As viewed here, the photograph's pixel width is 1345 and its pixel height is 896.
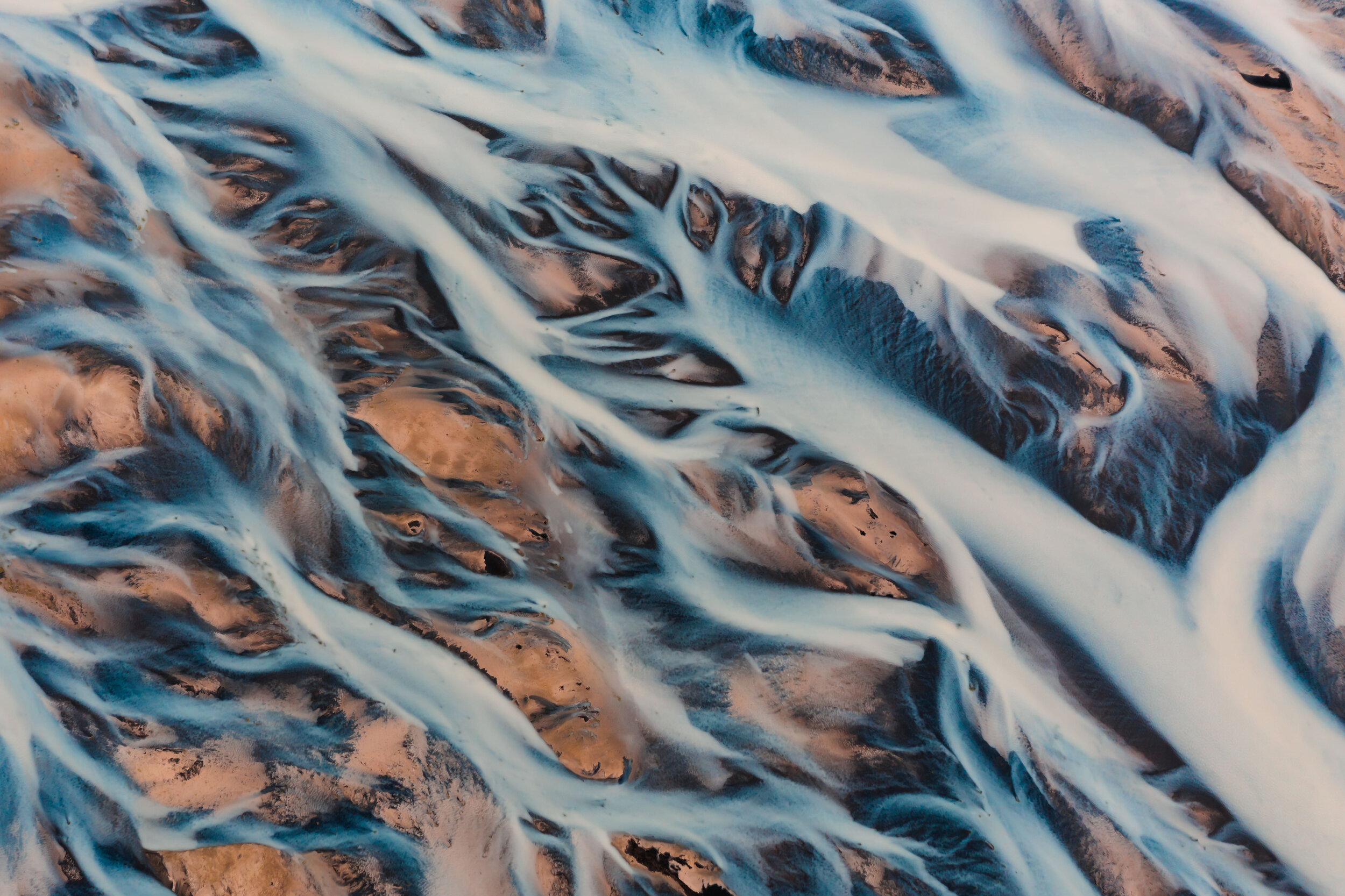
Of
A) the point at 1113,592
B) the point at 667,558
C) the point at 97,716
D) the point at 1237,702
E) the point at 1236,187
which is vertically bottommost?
the point at 97,716

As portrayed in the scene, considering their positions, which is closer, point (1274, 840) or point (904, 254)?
point (1274, 840)

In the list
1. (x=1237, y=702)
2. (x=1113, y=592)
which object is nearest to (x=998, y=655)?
(x=1113, y=592)

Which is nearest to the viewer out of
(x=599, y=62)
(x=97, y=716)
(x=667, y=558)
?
(x=97, y=716)

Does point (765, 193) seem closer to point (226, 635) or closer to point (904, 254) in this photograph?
point (904, 254)

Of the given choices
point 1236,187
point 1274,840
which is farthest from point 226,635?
point 1236,187

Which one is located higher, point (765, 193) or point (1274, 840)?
point (765, 193)

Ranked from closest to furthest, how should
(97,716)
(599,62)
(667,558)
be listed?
1. (97,716)
2. (667,558)
3. (599,62)
